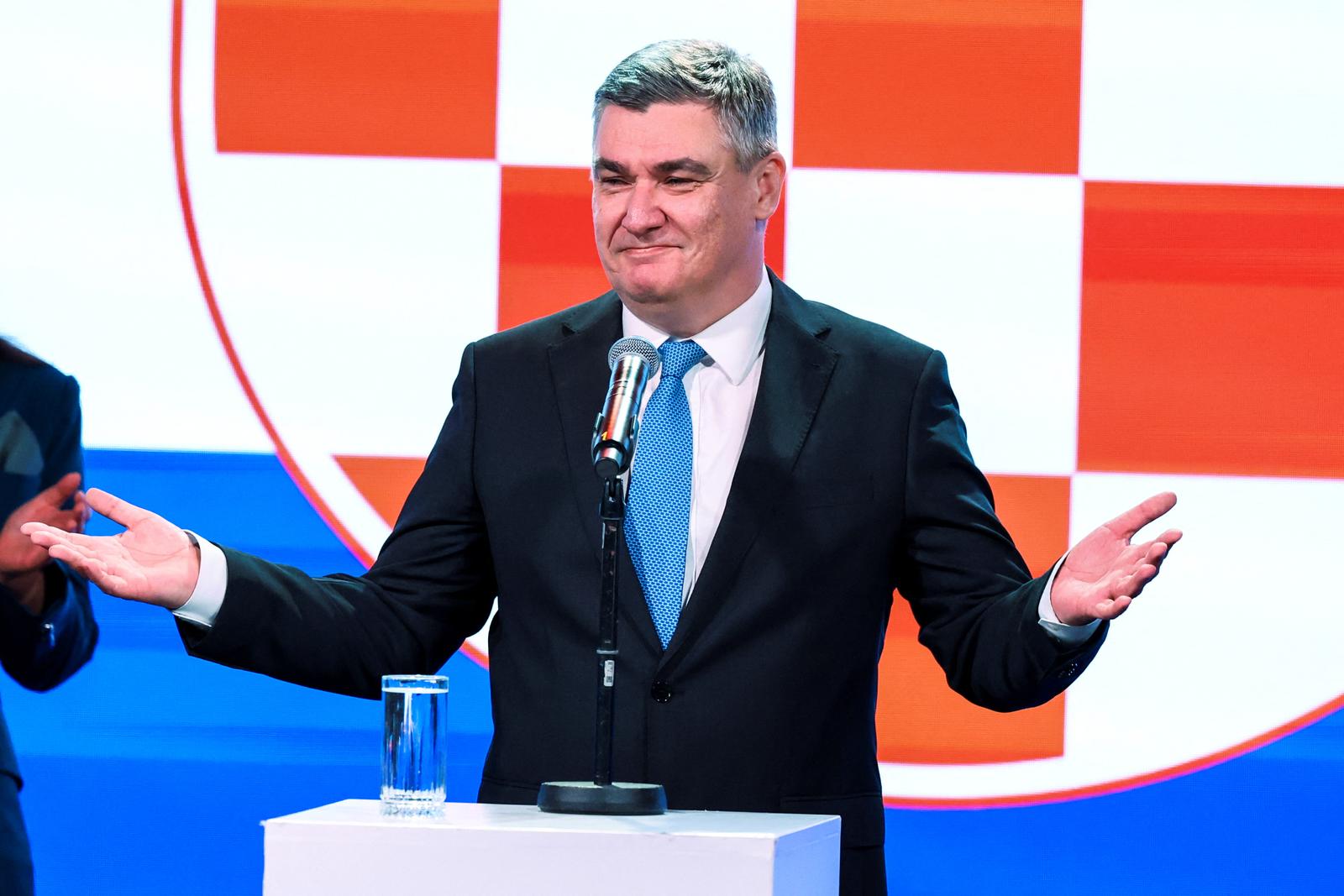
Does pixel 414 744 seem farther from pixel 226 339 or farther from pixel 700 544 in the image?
pixel 226 339

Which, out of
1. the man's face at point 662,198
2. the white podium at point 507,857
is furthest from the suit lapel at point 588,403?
the white podium at point 507,857

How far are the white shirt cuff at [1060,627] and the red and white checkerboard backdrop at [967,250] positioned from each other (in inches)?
33.0

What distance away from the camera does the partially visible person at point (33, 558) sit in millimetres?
2066

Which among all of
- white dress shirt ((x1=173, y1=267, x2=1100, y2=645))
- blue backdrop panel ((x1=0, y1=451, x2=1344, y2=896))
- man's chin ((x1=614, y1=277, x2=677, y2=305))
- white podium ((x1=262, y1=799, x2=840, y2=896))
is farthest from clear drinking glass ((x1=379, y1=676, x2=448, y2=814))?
blue backdrop panel ((x1=0, y1=451, x2=1344, y2=896))

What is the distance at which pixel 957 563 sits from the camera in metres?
1.95

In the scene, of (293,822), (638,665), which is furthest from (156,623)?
(293,822)

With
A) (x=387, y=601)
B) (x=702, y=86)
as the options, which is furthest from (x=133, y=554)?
(x=702, y=86)

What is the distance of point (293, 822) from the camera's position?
1298 mm

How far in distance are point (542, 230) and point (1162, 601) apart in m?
1.16

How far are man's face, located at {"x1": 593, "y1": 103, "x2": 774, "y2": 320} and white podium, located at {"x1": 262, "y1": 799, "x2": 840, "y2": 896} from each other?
0.81 m

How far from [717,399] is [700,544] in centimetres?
19

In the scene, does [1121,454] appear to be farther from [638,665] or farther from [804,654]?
[638,665]

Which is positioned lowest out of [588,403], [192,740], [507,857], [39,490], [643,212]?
[192,740]

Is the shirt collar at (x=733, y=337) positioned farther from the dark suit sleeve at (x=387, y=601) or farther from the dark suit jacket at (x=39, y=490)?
the dark suit jacket at (x=39, y=490)
